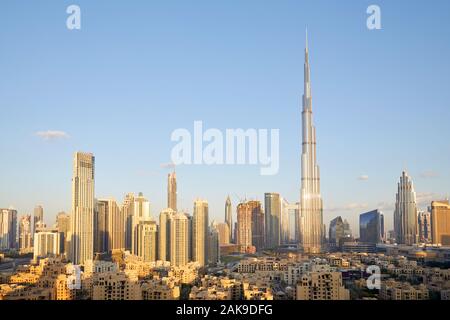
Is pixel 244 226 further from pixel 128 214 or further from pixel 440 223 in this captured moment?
pixel 440 223

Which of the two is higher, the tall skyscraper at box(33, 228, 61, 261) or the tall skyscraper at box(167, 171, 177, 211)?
the tall skyscraper at box(167, 171, 177, 211)

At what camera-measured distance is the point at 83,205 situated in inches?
516

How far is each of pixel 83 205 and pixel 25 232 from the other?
5.45ft

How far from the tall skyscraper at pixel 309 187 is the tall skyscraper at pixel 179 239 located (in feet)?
19.1

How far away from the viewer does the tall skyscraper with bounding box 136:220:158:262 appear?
40.2 ft

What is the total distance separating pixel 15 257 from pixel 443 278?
8.98m

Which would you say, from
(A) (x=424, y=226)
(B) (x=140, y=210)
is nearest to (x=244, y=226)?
(B) (x=140, y=210)

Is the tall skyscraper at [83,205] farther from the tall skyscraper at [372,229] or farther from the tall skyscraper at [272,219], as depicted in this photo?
the tall skyscraper at [372,229]

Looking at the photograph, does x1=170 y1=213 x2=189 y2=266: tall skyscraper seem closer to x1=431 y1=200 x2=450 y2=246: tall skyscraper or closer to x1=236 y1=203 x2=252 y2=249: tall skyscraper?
x1=236 y1=203 x2=252 y2=249: tall skyscraper

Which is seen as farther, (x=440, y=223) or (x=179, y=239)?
(x=440, y=223)

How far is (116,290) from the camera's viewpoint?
6402 millimetres

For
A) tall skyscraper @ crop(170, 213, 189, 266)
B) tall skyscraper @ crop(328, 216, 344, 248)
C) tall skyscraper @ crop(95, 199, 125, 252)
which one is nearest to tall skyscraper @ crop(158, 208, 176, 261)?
tall skyscraper @ crop(170, 213, 189, 266)

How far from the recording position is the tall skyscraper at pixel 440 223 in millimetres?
14195

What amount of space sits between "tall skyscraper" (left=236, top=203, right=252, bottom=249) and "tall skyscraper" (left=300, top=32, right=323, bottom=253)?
7.15ft
